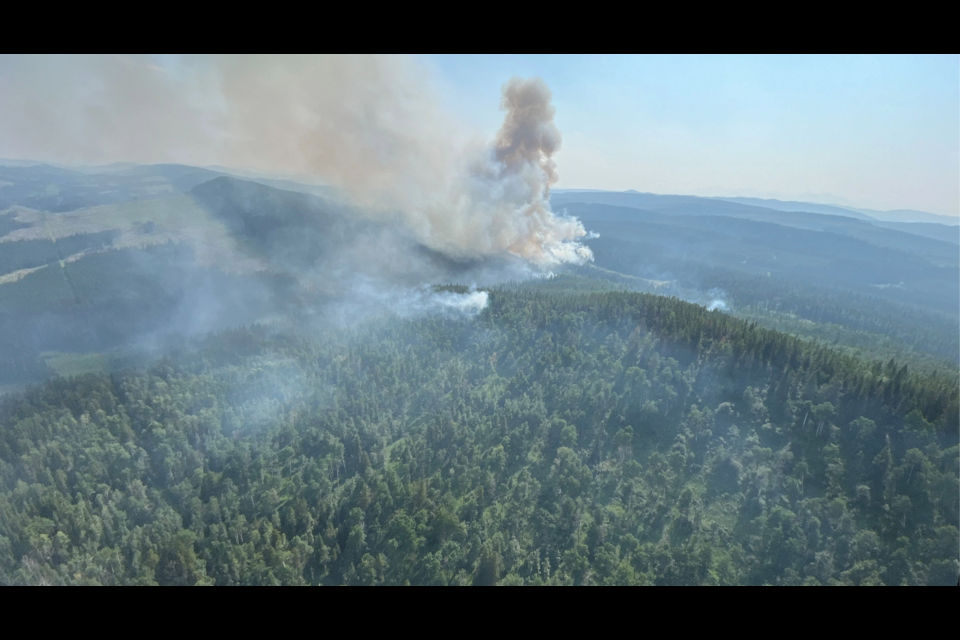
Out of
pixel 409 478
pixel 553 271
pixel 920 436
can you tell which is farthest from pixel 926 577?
pixel 553 271

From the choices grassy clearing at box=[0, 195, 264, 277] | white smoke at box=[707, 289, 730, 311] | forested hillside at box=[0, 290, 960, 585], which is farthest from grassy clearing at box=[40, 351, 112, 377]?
white smoke at box=[707, 289, 730, 311]

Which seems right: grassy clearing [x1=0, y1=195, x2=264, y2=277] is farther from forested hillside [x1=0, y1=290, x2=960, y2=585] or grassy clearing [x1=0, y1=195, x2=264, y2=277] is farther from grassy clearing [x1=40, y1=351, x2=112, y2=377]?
forested hillside [x1=0, y1=290, x2=960, y2=585]

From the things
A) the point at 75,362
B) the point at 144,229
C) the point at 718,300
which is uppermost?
the point at 144,229

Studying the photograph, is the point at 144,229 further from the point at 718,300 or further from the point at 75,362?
the point at 718,300

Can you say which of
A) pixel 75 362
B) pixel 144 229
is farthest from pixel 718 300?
pixel 144 229

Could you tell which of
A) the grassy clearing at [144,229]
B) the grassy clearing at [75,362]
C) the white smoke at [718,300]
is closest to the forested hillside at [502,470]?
the grassy clearing at [75,362]

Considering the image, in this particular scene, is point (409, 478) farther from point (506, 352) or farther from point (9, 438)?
point (9, 438)

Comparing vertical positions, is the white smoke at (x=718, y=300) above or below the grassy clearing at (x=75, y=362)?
above

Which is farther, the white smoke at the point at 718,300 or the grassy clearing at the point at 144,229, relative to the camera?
the grassy clearing at the point at 144,229

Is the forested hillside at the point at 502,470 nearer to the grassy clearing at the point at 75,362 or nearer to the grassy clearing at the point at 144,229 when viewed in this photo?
the grassy clearing at the point at 75,362
